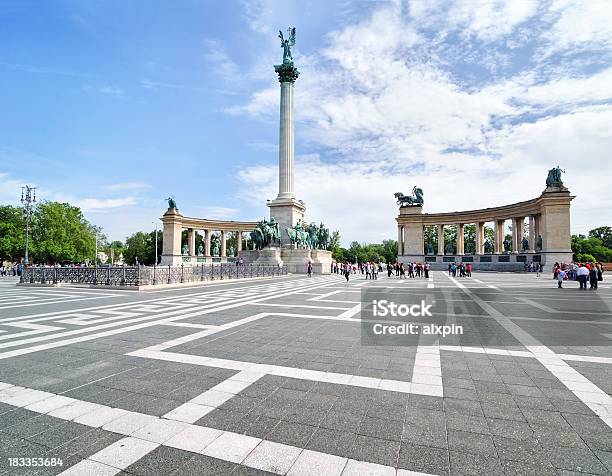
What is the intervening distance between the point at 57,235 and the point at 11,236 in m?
6.85

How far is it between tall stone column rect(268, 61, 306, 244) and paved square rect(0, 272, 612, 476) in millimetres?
37531

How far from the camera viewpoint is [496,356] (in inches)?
257

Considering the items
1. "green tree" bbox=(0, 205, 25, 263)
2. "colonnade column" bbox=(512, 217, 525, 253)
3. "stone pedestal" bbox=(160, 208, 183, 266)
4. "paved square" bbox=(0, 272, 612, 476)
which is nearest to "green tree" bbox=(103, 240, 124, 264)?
"green tree" bbox=(0, 205, 25, 263)

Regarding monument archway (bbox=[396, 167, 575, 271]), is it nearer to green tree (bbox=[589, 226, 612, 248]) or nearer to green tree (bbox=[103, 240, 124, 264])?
green tree (bbox=[589, 226, 612, 248])

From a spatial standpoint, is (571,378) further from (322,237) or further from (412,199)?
(412,199)

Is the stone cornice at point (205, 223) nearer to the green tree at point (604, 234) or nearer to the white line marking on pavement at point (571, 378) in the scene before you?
the white line marking on pavement at point (571, 378)

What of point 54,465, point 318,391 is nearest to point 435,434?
point 318,391

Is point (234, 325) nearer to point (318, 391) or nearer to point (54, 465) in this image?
point (318, 391)

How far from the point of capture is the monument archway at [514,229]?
1781 inches

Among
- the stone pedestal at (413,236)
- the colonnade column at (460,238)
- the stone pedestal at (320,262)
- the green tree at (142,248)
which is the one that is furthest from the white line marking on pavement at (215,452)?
the green tree at (142,248)

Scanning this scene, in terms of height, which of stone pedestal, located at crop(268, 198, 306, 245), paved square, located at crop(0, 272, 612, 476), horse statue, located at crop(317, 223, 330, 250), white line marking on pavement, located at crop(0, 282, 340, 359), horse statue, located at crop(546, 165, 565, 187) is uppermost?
horse statue, located at crop(546, 165, 565, 187)

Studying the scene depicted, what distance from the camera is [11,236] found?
62.2m

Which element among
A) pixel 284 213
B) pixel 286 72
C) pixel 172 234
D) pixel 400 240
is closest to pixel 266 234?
pixel 284 213

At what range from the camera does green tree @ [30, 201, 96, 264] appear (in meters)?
61.7
